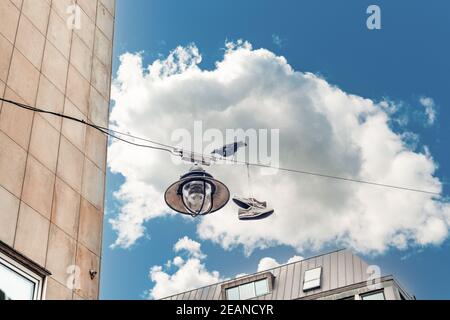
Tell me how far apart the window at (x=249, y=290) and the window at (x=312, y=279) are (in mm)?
2425

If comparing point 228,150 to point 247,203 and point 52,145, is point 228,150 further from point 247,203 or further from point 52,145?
point 52,145

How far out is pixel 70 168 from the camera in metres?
13.2

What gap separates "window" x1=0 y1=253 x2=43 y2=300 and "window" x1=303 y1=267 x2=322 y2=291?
84.3 feet

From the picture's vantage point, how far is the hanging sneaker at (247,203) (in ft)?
46.6

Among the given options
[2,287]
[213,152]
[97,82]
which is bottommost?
[2,287]

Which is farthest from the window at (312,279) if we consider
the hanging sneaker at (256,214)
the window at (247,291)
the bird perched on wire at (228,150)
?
the hanging sneaker at (256,214)

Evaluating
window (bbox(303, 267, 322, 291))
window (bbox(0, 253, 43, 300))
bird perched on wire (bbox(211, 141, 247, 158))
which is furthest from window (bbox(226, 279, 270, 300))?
window (bbox(0, 253, 43, 300))

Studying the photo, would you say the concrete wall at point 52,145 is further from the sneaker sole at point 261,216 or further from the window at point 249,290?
the window at point 249,290
